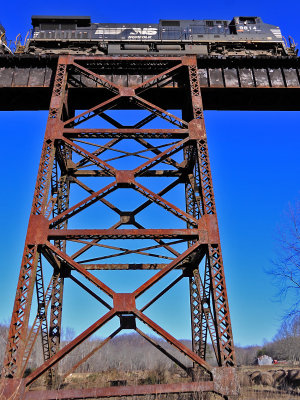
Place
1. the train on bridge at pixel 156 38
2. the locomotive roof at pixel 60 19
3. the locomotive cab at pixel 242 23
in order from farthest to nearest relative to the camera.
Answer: the locomotive roof at pixel 60 19, the locomotive cab at pixel 242 23, the train on bridge at pixel 156 38

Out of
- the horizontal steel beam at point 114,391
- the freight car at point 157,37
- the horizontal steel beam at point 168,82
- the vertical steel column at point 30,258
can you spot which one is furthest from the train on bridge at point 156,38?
the horizontal steel beam at point 114,391

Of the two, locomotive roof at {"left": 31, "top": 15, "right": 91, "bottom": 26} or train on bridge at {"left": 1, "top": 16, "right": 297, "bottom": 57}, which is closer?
train on bridge at {"left": 1, "top": 16, "right": 297, "bottom": 57}

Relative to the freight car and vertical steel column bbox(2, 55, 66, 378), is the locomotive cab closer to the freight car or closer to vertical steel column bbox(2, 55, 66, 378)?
the freight car

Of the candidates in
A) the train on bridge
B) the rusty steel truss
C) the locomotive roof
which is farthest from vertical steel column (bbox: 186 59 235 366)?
the locomotive roof

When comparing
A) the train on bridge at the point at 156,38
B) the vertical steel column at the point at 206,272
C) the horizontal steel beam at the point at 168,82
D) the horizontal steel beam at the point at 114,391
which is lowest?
the horizontal steel beam at the point at 114,391

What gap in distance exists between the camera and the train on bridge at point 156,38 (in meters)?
20.9

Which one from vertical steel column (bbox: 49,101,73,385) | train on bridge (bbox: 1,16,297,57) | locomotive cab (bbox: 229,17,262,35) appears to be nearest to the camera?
vertical steel column (bbox: 49,101,73,385)

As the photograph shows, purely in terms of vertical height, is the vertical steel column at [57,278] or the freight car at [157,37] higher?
the freight car at [157,37]

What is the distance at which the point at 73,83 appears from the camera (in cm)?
1124

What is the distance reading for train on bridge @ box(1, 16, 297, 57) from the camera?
20906mm

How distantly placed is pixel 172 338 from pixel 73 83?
8.64 metres

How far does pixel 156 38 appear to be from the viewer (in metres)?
21.9

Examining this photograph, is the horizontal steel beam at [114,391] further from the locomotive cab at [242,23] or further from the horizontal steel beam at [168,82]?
the locomotive cab at [242,23]

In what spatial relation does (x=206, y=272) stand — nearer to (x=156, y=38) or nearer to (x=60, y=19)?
(x=156, y=38)
